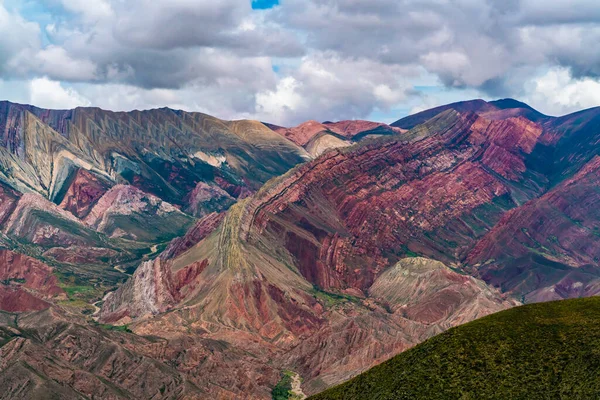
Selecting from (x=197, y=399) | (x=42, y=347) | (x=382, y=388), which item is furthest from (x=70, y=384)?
(x=382, y=388)

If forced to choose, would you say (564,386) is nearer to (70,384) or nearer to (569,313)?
(569,313)

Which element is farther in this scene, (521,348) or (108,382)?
(108,382)

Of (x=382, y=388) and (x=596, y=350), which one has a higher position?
(x=596, y=350)

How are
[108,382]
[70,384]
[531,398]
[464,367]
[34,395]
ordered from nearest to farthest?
[531,398], [464,367], [34,395], [70,384], [108,382]

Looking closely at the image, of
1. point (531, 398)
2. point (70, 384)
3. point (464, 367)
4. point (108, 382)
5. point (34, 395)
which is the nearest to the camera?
point (531, 398)

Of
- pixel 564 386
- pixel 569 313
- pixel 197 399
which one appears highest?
pixel 569 313

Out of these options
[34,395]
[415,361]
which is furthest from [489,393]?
[34,395]
